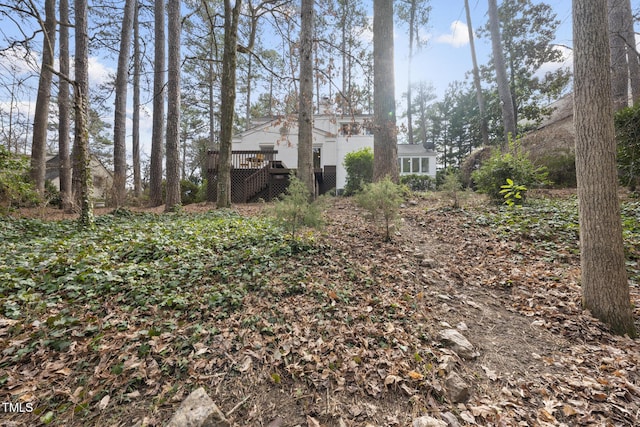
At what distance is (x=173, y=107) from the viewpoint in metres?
7.98

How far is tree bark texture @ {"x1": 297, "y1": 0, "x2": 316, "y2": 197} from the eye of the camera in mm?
6098

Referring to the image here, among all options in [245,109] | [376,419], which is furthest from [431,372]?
[245,109]

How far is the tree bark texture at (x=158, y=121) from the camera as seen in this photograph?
9852 millimetres

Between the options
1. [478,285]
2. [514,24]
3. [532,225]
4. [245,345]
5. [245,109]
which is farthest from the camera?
[245,109]

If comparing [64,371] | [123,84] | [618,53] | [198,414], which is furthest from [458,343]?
[123,84]

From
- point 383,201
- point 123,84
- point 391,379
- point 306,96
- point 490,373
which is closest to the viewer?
point 391,379

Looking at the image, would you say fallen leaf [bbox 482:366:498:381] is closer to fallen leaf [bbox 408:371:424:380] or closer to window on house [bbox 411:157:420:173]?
fallen leaf [bbox 408:371:424:380]

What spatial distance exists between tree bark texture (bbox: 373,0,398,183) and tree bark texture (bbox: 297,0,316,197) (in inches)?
70.6

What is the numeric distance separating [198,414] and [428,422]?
1.45 metres

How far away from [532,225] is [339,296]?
13.9ft

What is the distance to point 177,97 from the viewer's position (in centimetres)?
807

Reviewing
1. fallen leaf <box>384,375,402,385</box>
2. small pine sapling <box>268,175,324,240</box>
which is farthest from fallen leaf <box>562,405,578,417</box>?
small pine sapling <box>268,175,324,240</box>

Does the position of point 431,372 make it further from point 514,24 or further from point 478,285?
point 514,24

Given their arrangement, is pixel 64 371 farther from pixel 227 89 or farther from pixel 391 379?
pixel 227 89
